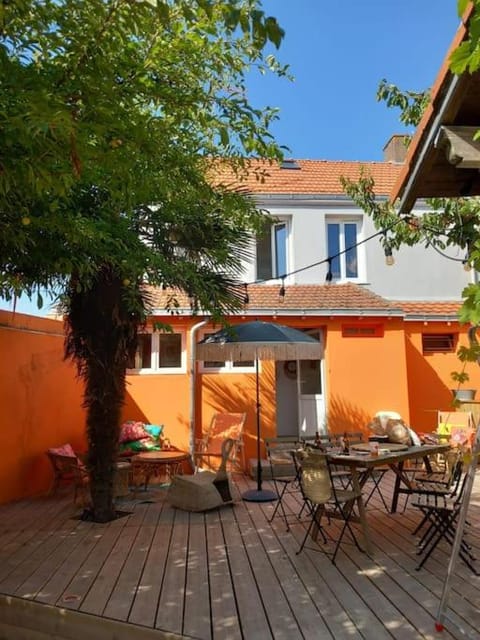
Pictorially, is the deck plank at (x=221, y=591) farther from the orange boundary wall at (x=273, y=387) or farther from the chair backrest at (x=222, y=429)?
the orange boundary wall at (x=273, y=387)

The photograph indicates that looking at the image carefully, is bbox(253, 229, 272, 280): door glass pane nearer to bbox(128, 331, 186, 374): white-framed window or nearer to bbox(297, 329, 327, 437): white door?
bbox(297, 329, 327, 437): white door

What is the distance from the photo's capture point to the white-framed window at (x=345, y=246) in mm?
11602

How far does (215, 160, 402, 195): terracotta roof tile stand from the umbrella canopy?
16.4 feet

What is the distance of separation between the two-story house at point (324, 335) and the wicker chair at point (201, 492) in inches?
105

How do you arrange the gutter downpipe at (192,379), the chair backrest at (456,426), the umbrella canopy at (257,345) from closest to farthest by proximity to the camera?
the umbrella canopy at (257,345)
the chair backrest at (456,426)
the gutter downpipe at (192,379)

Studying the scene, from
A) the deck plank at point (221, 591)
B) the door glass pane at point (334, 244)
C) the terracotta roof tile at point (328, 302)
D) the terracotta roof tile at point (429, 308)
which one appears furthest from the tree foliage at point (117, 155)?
the terracotta roof tile at point (429, 308)

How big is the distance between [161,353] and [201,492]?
13.4 feet

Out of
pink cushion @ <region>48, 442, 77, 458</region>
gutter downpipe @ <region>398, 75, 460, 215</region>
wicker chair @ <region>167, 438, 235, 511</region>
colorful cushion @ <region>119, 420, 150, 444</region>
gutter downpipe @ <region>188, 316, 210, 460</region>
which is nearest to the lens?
gutter downpipe @ <region>398, 75, 460, 215</region>

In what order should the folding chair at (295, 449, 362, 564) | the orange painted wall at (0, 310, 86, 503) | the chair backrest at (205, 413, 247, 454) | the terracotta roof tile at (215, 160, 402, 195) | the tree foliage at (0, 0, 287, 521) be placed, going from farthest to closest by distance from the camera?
the terracotta roof tile at (215, 160, 402, 195)
the chair backrest at (205, 413, 247, 454)
the orange painted wall at (0, 310, 86, 503)
the folding chair at (295, 449, 362, 564)
the tree foliage at (0, 0, 287, 521)

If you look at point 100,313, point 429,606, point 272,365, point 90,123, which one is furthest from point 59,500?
point 90,123

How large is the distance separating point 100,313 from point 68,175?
3683 millimetres

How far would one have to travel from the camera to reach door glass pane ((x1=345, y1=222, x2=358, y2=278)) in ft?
38.2

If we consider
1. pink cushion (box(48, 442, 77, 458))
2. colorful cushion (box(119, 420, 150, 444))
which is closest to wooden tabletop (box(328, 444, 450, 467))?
pink cushion (box(48, 442, 77, 458))

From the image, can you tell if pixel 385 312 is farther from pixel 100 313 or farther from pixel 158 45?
pixel 158 45
